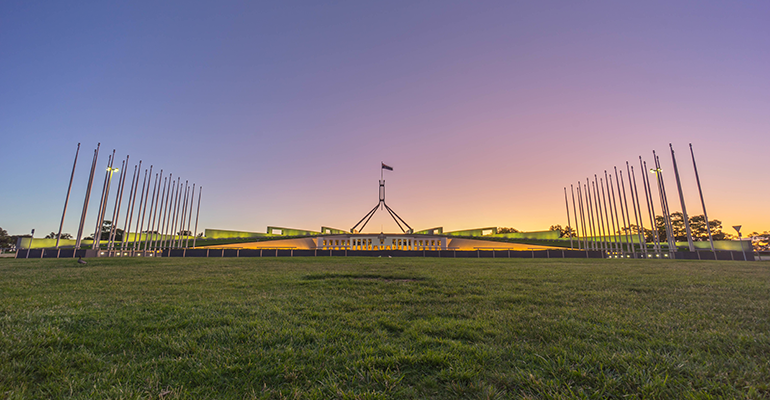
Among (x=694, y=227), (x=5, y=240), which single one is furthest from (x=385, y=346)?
(x=5, y=240)

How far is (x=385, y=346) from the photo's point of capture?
3840 millimetres

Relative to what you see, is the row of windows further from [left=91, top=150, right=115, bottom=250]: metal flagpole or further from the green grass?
the green grass

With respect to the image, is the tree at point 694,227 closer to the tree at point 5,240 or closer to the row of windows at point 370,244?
the row of windows at point 370,244

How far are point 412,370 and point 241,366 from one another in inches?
66.9

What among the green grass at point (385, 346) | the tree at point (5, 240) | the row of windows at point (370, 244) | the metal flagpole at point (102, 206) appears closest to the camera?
the green grass at point (385, 346)

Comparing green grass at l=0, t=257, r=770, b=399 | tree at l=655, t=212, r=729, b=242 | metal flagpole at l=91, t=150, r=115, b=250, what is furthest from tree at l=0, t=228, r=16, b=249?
tree at l=655, t=212, r=729, b=242

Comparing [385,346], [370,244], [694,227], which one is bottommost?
[385,346]

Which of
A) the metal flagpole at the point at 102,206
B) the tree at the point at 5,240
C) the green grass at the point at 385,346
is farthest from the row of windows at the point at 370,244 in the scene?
the tree at the point at 5,240

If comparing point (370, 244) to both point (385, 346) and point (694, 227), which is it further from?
point (694, 227)

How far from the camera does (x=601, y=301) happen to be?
6617 millimetres

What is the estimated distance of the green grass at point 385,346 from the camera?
2.87 meters

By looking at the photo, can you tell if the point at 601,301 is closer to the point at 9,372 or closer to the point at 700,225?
the point at 9,372

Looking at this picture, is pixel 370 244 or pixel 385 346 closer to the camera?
pixel 385 346

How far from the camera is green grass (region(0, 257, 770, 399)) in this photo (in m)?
2.87
